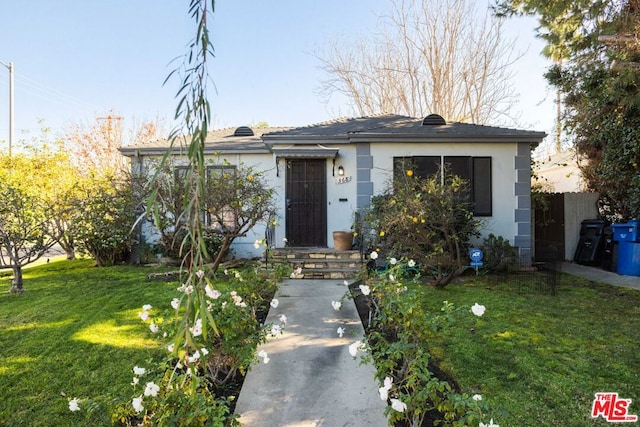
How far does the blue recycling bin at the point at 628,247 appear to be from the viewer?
754 centimetres

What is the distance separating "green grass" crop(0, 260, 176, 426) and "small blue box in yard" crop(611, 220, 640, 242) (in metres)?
9.15

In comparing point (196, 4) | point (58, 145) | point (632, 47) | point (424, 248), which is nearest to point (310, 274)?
point (424, 248)

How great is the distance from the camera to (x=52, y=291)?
251 inches

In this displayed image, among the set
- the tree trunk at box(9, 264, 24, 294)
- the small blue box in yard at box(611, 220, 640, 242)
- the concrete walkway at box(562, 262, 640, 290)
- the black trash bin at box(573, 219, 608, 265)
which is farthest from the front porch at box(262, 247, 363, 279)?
the black trash bin at box(573, 219, 608, 265)

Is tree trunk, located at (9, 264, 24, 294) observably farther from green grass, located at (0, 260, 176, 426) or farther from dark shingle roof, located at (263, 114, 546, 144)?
dark shingle roof, located at (263, 114, 546, 144)

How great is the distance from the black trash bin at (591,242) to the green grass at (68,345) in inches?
387

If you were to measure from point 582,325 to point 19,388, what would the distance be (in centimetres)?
598

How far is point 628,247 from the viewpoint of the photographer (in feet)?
25.3

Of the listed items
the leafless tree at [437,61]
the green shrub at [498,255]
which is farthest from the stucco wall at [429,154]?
the leafless tree at [437,61]

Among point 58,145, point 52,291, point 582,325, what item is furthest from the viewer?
point 58,145

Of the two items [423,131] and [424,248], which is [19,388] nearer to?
[424,248]

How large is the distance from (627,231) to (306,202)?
704 centimetres

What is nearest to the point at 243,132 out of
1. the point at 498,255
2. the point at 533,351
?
the point at 498,255

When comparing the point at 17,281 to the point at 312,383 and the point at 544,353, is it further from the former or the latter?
the point at 544,353
